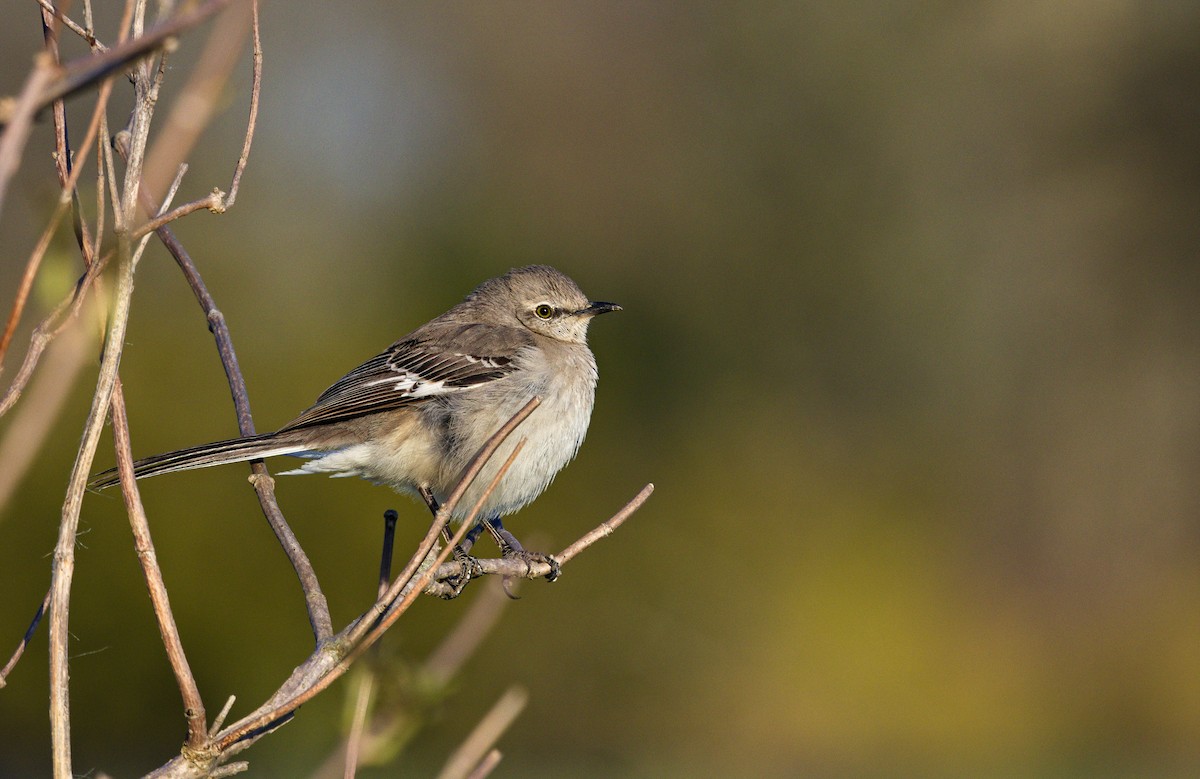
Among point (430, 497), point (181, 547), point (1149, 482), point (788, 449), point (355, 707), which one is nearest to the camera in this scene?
point (355, 707)

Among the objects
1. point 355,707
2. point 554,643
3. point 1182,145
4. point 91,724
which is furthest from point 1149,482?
point 355,707

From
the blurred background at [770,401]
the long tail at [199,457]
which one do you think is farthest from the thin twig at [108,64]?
the blurred background at [770,401]

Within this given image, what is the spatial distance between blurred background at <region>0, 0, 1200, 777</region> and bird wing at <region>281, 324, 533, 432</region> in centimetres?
556

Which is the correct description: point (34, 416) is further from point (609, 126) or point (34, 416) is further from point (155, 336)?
point (609, 126)

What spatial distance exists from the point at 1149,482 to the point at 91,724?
45.5 feet

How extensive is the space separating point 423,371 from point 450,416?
0.36m

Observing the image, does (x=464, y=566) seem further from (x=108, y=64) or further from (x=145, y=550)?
(x=108, y=64)

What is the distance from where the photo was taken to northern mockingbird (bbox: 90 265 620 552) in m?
4.94

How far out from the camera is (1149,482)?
16.4 metres

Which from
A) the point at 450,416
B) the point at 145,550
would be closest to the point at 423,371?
the point at 450,416

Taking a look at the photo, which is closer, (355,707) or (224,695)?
(355,707)

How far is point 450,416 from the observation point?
5125mm

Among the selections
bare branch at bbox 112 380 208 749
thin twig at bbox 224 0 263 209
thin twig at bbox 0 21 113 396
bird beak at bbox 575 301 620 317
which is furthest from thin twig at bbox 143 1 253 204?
bird beak at bbox 575 301 620 317

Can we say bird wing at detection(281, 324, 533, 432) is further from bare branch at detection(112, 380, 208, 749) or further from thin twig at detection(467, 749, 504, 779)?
thin twig at detection(467, 749, 504, 779)
